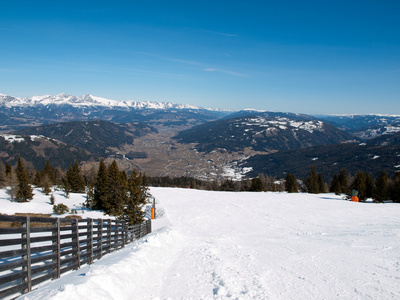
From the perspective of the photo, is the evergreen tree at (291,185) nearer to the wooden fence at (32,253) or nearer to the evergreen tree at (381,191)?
the evergreen tree at (381,191)

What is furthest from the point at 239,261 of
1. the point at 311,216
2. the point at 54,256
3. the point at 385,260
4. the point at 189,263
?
the point at 311,216

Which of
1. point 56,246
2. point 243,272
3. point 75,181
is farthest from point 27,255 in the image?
point 75,181

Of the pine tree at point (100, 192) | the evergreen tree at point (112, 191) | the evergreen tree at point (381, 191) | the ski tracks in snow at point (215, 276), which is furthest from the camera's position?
the evergreen tree at point (381, 191)

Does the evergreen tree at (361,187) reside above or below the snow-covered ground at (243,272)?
below

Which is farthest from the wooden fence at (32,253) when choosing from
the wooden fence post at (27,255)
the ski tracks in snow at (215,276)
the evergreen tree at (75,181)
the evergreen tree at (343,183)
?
the evergreen tree at (343,183)

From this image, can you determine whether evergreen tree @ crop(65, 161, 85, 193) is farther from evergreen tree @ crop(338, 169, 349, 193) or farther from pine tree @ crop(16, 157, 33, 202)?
evergreen tree @ crop(338, 169, 349, 193)

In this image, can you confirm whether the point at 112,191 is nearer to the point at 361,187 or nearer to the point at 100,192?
the point at 100,192

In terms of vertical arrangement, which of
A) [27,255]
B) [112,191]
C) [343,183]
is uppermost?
[27,255]

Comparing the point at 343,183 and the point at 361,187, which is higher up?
the point at 361,187

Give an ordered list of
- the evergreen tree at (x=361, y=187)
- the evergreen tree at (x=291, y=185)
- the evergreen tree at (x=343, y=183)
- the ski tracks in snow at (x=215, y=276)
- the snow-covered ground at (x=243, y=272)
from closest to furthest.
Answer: the snow-covered ground at (x=243, y=272), the ski tracks in snow at (x=215, y=276), the evergreen tree at (x=361, y=187), the evergreen tree at (x=343, y=183), the evergreen tree at (x=291, y=185)

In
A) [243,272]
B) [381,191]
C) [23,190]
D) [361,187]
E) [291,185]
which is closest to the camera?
[243,272]

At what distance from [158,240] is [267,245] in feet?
20.2

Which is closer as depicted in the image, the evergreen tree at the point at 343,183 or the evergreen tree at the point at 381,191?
the evergreen tree at the point at 381,191

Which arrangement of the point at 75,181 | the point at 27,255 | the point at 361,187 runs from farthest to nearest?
the point at 75,181 → the point at 361,187 → the point at 27,255
